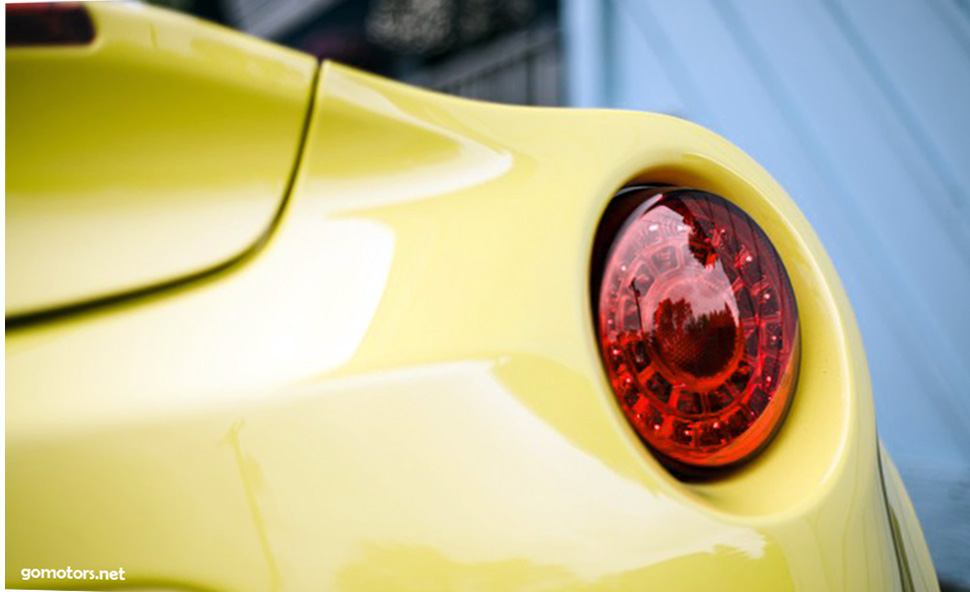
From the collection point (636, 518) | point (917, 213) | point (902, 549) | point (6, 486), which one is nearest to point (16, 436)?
point (6, 486)

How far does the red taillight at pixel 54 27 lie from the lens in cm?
50

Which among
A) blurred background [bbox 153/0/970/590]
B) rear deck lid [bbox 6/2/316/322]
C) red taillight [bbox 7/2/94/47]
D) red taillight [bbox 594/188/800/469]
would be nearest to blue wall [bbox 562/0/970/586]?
blurred background [bbox 153/0/970/590]

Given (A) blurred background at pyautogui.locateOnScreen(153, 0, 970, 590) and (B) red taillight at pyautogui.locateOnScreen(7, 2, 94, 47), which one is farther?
(A) blurred background at pyautogui.locateOnScreen(153, 0, 970, 590)

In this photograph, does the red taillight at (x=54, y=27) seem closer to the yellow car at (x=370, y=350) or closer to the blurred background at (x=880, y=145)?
the yellow car at (x=370, y=350)

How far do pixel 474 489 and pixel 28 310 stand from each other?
33 centimetres

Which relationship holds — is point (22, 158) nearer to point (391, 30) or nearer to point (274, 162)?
point (274, 162)

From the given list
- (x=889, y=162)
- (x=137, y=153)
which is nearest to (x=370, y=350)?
(x=137, y=153)

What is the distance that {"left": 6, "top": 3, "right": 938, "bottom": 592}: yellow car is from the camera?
0.48 m

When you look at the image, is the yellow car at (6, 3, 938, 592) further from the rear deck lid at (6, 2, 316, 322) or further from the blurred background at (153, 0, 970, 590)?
the blurred background at (153, 0, 970, 590)

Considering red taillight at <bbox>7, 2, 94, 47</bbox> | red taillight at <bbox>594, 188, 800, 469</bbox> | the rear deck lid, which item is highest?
red taillight at <bbox>7, 2, 94, 47</bbox>

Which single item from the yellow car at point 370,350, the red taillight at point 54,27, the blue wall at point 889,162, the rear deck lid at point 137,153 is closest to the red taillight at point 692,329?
the yellow car at point 370,350

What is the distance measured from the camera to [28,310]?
515mm

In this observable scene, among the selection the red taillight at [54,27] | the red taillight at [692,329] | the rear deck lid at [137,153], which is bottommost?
the red taillight at [692,329]

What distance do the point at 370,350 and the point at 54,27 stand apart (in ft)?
0.99
